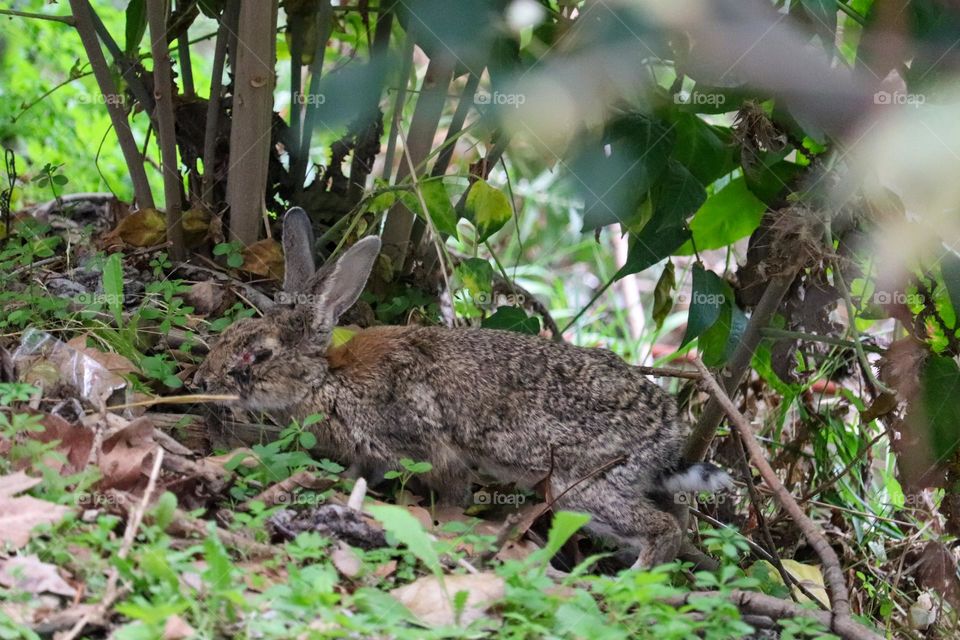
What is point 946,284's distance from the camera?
4.84 meters

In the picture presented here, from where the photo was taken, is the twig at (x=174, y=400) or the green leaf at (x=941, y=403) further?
the green leaf at (x=941, y=403)

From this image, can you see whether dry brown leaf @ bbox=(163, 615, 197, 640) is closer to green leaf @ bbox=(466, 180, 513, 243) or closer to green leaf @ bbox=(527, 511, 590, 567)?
green leaf @ bbox=(527, 511, 590, 567)

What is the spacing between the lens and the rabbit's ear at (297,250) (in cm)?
551

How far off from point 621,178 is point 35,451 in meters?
2.67

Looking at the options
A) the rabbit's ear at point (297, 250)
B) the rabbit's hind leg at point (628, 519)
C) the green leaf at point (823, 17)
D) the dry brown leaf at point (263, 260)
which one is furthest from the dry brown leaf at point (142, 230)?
the green leaf at point (823, 17)

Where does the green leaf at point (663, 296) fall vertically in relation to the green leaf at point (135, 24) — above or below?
below

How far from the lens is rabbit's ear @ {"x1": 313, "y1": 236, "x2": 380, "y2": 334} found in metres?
5.38

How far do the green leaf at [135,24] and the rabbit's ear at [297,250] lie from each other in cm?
129

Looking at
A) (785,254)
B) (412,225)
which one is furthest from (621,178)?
(412,225)

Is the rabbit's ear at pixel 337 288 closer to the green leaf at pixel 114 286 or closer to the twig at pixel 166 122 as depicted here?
the green leaf at pixel 114 286

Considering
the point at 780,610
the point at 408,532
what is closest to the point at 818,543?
the point at 780,610

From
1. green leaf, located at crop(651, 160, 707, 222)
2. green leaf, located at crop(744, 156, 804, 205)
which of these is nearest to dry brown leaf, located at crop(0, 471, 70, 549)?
green leaf, located at crop(651, 160, 707, 222)

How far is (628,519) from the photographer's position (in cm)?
478

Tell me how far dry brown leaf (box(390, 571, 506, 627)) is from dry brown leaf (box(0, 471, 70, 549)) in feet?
3.50
